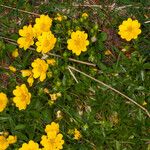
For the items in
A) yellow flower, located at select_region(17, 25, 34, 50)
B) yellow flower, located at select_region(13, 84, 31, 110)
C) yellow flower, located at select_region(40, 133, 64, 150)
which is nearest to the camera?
yellow flower, located at select_region(40, 133, 64, 150)

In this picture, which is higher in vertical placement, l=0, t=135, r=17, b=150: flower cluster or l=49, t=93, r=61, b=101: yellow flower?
l=49, t=93, r=61, b=101: yellow flower

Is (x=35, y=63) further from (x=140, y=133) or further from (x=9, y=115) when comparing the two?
(x=140, y=133)

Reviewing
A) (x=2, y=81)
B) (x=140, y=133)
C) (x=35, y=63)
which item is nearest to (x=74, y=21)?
(x=35, y=63)

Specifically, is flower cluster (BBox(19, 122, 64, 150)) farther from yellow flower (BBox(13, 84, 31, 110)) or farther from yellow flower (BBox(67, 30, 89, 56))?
yellow flower (BBox(67, 30, 89, 56))

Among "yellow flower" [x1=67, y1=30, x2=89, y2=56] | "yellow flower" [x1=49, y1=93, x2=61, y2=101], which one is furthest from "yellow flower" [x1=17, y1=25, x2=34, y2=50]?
"yellow flower" [x1=49, y1=93, x2=61, y2=101]

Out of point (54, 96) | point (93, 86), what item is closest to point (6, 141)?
point (54, 96)

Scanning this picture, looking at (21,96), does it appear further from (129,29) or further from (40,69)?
(129,29)
